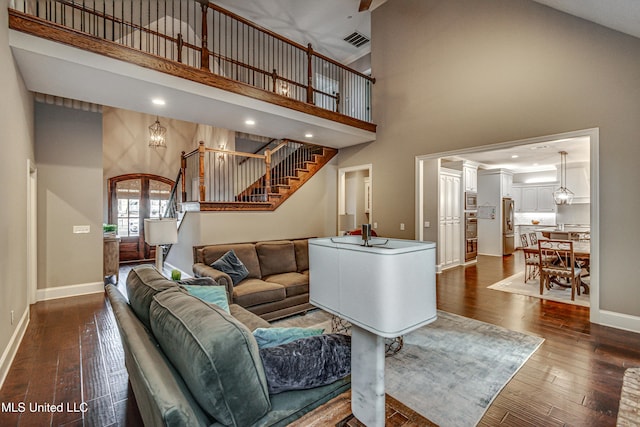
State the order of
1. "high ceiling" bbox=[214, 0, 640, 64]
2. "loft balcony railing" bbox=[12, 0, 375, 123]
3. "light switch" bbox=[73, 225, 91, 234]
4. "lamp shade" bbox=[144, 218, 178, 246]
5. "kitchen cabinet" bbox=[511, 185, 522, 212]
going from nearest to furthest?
"lamp shade" bbox=[144, 218, 178, 246] → "loft balcony railing" bbox=[12, 0, 375, 123] → "light switch" bbox=[73, 225, 91, 234] → "high ceiling" bbox=[214, 0, 640, 64] → "kitchen cabinet" bbox=[511, 185, 522, 212]

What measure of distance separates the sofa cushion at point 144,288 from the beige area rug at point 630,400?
305 centimetres

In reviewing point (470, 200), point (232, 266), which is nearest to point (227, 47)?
point (232, 266)

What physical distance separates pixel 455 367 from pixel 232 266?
9.24ft

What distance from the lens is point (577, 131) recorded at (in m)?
3.81

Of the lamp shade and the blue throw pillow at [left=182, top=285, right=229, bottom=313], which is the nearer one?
the blue throw pillow at [left=182, top=285, right=229, bottom=313]

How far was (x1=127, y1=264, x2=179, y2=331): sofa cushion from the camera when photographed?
1.64 meters

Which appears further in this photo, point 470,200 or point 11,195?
point 470,200

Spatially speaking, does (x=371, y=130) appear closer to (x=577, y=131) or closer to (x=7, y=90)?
(x=577, y=131)

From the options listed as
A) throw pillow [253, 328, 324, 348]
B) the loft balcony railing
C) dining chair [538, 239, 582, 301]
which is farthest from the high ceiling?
throw pillow [253, 328, 324, 348]

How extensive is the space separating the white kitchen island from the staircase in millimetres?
4177

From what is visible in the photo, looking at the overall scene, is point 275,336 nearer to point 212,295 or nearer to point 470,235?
point 212,295

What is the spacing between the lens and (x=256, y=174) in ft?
27.3

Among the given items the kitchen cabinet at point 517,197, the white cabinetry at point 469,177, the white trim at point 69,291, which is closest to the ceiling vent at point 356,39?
the white cabinetry at point 469,177

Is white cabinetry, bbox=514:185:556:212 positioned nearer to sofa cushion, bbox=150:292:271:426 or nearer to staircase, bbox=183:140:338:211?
staircase, bbox=183:140:338:211
